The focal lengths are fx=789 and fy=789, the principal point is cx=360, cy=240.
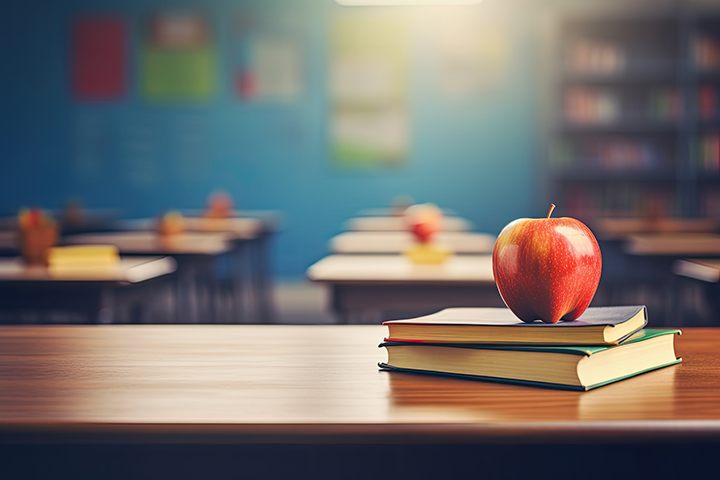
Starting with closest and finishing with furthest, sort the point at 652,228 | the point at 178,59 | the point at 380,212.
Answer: the point at 652,228, the point at 380,212, the point at 178,59

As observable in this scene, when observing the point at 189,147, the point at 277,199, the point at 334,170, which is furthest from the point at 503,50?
the point at 189,147

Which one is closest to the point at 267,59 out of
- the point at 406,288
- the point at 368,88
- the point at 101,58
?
the point at 368,88

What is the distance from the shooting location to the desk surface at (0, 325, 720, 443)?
65 cm

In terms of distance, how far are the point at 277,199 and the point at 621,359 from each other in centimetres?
720

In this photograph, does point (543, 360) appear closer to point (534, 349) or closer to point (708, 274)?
point (534, 349)

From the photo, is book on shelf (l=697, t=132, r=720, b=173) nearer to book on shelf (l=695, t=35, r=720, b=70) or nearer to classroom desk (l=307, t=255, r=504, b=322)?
book on shelf (l=695, t=35, r=720, b=70)

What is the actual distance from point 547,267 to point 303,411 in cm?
33

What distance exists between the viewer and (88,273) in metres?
2.20

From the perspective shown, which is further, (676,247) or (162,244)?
(162,244)

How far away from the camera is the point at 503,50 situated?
7793mm

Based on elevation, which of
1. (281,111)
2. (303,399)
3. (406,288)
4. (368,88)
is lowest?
(406,288)

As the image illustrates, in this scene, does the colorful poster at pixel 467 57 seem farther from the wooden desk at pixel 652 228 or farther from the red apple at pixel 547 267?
the red apple at pixel 547 267

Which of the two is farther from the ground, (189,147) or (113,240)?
(189,147)

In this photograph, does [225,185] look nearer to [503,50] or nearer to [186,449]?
[503,50]
